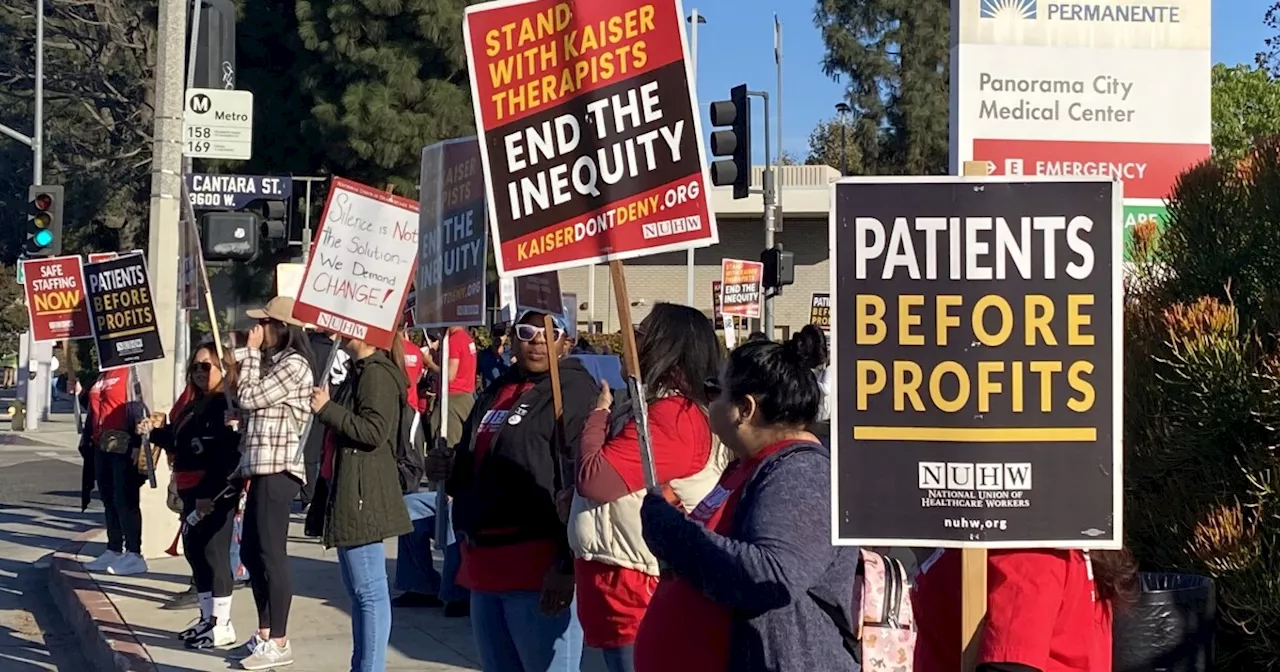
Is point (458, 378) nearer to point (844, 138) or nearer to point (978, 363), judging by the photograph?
point (978, 363)

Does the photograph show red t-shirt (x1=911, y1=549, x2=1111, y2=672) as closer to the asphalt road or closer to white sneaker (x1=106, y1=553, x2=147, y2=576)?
the asphalt road

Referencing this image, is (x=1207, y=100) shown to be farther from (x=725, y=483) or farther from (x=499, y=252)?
(x=725, y=483)

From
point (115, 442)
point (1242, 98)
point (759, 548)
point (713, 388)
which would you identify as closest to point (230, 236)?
point (115, 442)

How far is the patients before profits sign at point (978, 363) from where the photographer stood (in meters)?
3.16

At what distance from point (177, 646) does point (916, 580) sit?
5.86 meters

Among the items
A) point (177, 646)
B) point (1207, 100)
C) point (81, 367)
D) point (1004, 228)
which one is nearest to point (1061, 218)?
point (1004, 228)

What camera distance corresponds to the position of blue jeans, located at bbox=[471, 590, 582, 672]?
5.04 metres

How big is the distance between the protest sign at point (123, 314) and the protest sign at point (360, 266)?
4858 mm

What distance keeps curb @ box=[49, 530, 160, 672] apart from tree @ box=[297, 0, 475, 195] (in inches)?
782

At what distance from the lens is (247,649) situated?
310 inches

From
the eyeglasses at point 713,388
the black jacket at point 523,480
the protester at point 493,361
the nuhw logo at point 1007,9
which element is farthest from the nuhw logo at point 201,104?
the eyeglasses at point 713,388

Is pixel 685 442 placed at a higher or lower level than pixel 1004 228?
lower

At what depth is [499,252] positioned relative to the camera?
14.9 ft

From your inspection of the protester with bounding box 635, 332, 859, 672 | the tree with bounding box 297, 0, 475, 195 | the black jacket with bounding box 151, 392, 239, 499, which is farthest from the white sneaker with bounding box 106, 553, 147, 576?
the tree with bounding box 297, 0, 475, 195
